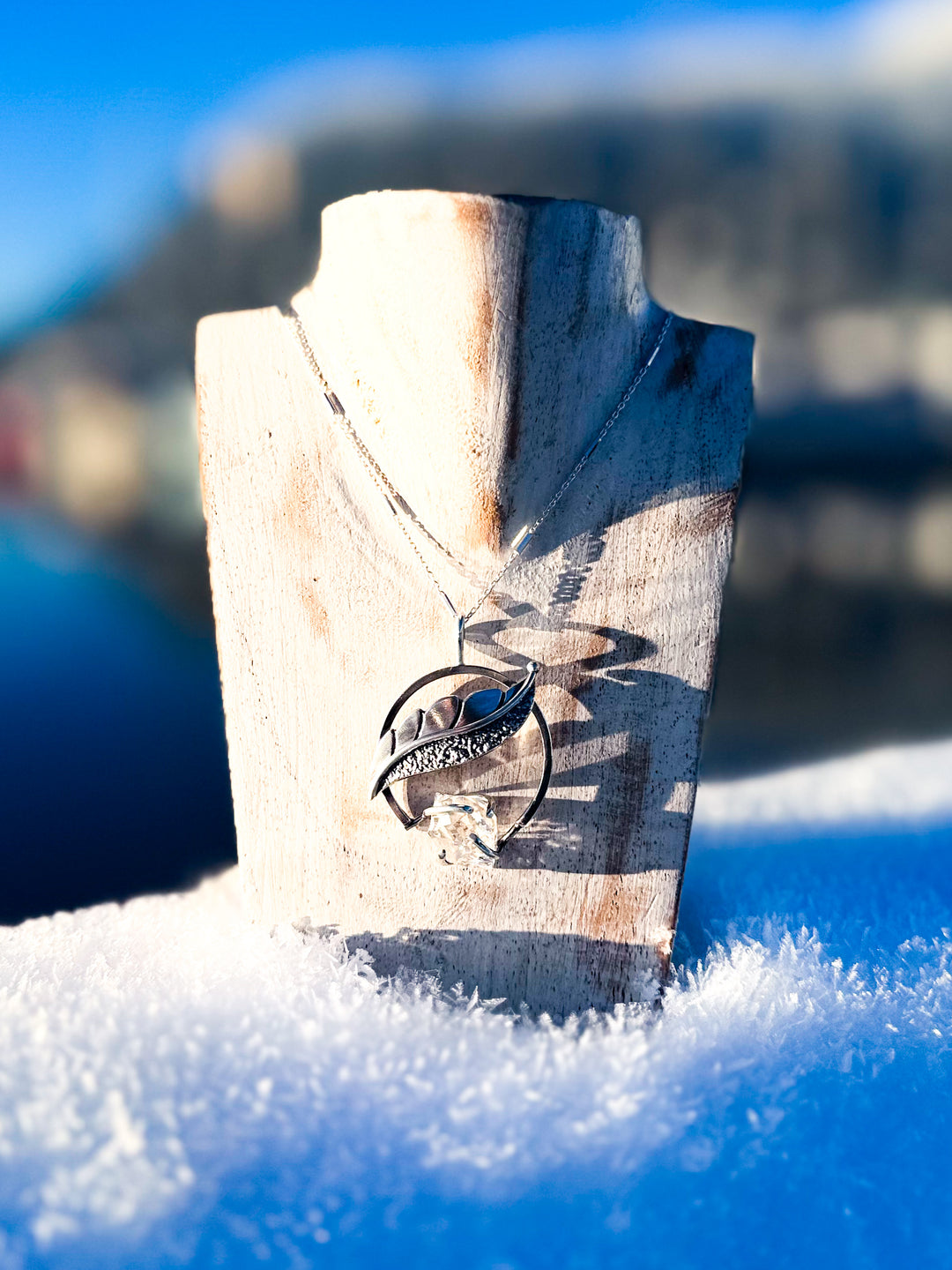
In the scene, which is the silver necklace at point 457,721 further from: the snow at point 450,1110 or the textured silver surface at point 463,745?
the snow at point 450,1110

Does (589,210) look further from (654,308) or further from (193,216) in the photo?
(193,216)

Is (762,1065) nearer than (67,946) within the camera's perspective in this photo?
Yes

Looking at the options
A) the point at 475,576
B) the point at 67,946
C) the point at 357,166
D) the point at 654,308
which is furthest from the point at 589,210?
the point at 67,946

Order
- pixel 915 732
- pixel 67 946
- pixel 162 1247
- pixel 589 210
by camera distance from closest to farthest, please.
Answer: pixel 162 1247
pixel 589 210
pixel 67 946
pixel 915 732

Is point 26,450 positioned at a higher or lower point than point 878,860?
higher

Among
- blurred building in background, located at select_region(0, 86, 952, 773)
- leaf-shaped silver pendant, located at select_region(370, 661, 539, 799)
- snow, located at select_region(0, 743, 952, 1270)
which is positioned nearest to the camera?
snow, located at select_region(0, 743, 952, 1270)

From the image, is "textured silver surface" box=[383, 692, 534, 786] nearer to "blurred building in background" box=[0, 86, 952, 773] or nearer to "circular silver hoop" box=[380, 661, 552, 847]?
"circular silver hoop" box=[380, 661, 552, 847]

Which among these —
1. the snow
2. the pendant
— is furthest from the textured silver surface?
the snow

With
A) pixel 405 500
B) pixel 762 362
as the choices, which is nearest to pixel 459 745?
pixel 405 500

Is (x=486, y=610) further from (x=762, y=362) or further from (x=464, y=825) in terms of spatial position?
(x=762, y=362)
